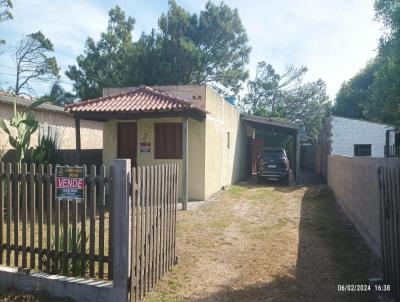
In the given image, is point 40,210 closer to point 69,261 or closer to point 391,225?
point 69,261

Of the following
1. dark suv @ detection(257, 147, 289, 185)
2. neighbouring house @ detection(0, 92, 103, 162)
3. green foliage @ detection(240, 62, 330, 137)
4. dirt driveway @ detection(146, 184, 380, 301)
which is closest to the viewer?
dirt driveway @ detection(146, 184, 380, 301)

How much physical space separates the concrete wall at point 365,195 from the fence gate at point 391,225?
42 centimetres

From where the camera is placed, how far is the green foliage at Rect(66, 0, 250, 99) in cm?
2820

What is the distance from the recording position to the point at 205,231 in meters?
8.01

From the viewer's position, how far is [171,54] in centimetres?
2859

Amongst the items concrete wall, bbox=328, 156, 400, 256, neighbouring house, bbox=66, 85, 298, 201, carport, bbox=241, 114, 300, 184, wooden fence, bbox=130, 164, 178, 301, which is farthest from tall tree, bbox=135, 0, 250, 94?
wooden fence, bbox=130, 164, 178, 301

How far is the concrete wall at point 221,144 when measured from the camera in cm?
1269

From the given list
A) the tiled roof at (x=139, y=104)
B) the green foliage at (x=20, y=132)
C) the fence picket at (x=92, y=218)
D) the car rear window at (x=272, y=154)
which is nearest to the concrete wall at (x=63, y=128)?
the green foliage at (x=20, y=132)

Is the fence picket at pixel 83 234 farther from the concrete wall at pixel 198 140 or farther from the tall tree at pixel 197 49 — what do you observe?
the tall tree at pixel 197 49

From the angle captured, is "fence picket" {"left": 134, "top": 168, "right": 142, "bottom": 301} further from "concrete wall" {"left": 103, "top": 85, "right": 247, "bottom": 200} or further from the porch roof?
"concrete wall" {"left": 103, "top": 85, "right": 247, "bottom": 200}

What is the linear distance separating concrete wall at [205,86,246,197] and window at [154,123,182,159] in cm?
96

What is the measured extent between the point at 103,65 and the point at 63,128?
18250 millimetres

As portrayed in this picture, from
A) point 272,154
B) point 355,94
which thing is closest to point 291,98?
point 355,94

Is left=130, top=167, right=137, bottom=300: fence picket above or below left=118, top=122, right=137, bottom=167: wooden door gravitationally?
below
